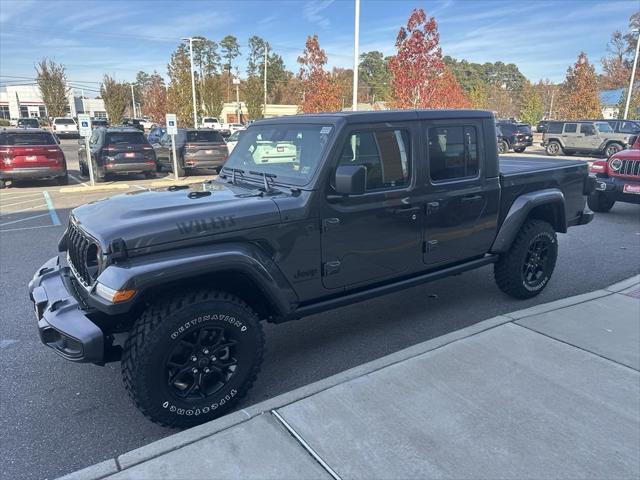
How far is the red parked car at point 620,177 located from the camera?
898 cm

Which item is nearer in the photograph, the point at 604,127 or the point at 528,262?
the point at 528,262

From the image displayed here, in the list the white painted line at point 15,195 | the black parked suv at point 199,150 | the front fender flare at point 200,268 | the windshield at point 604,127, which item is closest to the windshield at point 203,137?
the black parked suv at point 199,150

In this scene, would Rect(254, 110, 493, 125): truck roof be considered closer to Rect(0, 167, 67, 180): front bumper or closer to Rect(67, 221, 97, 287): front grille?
Rect(67, 221, 97, 287): front grille

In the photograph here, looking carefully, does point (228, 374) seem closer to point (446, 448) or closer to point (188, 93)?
point (446, 448)

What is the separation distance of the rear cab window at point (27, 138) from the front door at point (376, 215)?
1309cm

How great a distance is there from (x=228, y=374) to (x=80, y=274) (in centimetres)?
118

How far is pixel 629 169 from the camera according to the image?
9.07m

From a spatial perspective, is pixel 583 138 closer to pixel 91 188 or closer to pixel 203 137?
pixel 203 137

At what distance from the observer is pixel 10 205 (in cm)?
1095

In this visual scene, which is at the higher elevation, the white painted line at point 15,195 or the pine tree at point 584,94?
the pine tree at point 584,94

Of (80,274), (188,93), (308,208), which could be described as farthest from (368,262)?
(188,93)

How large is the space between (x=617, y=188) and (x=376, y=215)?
783 centimetres

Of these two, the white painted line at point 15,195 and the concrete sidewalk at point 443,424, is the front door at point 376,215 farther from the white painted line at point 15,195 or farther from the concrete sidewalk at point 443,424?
the white painted line at point 15,195

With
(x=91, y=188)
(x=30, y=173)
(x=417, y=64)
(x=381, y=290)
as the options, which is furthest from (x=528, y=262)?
(x=417, y=64)
